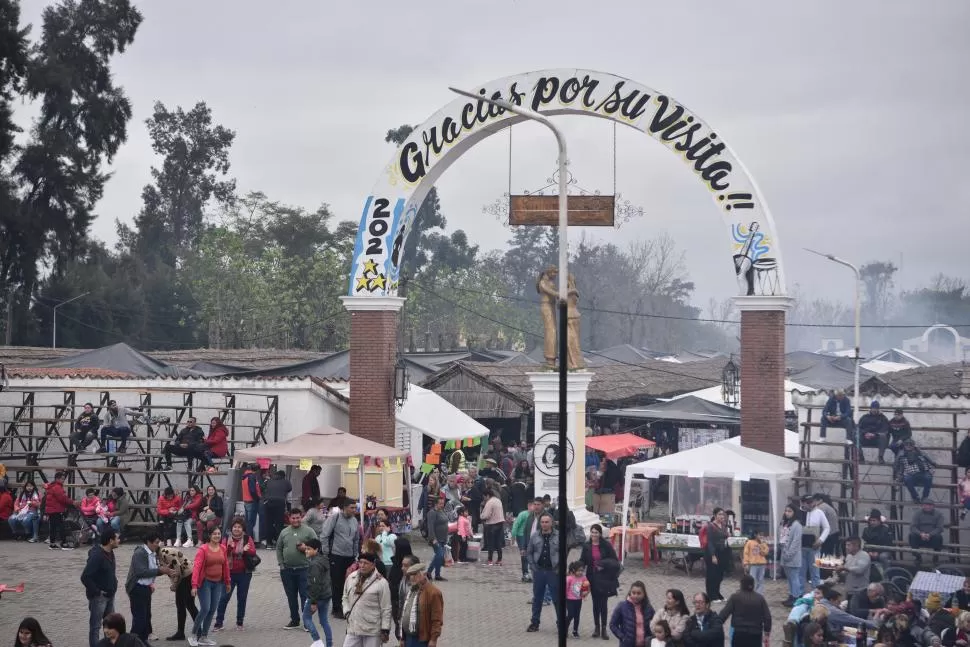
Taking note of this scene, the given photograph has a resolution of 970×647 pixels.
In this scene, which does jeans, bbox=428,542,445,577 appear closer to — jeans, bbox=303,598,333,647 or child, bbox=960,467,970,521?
jeans, bbox=303,598,333,647

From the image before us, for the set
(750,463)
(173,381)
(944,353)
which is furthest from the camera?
(944,353)

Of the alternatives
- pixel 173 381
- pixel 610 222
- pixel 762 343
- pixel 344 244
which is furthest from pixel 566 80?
pixel 344 244

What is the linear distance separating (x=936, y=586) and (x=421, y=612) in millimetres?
7635

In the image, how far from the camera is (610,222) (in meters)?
21.7

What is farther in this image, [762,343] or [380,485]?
[380,485]

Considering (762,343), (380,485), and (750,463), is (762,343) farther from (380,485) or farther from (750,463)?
(380,485)

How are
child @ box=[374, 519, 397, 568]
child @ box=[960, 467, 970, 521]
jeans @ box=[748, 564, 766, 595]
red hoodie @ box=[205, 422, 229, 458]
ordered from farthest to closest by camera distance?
red hoodie @ box=[205, 422, 229, 458]
child @ box=[960, 467, 970, 521]
jeans @ box=[748, 564, 766, 595]
child @ box=[374, 519, 397, 568]

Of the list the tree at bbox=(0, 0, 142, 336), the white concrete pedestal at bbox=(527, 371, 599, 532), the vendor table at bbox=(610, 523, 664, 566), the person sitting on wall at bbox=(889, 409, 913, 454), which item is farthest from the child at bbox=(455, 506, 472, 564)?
the tree at bbox=(0, 0, 142, 336)

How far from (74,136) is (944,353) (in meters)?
65.0

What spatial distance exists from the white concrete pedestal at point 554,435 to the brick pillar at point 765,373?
10.5 feet

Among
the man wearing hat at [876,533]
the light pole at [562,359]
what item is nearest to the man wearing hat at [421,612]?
the light pole at [562,359]

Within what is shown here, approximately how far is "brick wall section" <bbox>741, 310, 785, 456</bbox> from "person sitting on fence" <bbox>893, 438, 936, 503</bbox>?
258cm

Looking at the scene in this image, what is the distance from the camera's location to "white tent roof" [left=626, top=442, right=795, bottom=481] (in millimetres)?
20156

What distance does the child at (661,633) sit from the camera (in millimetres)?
12383
